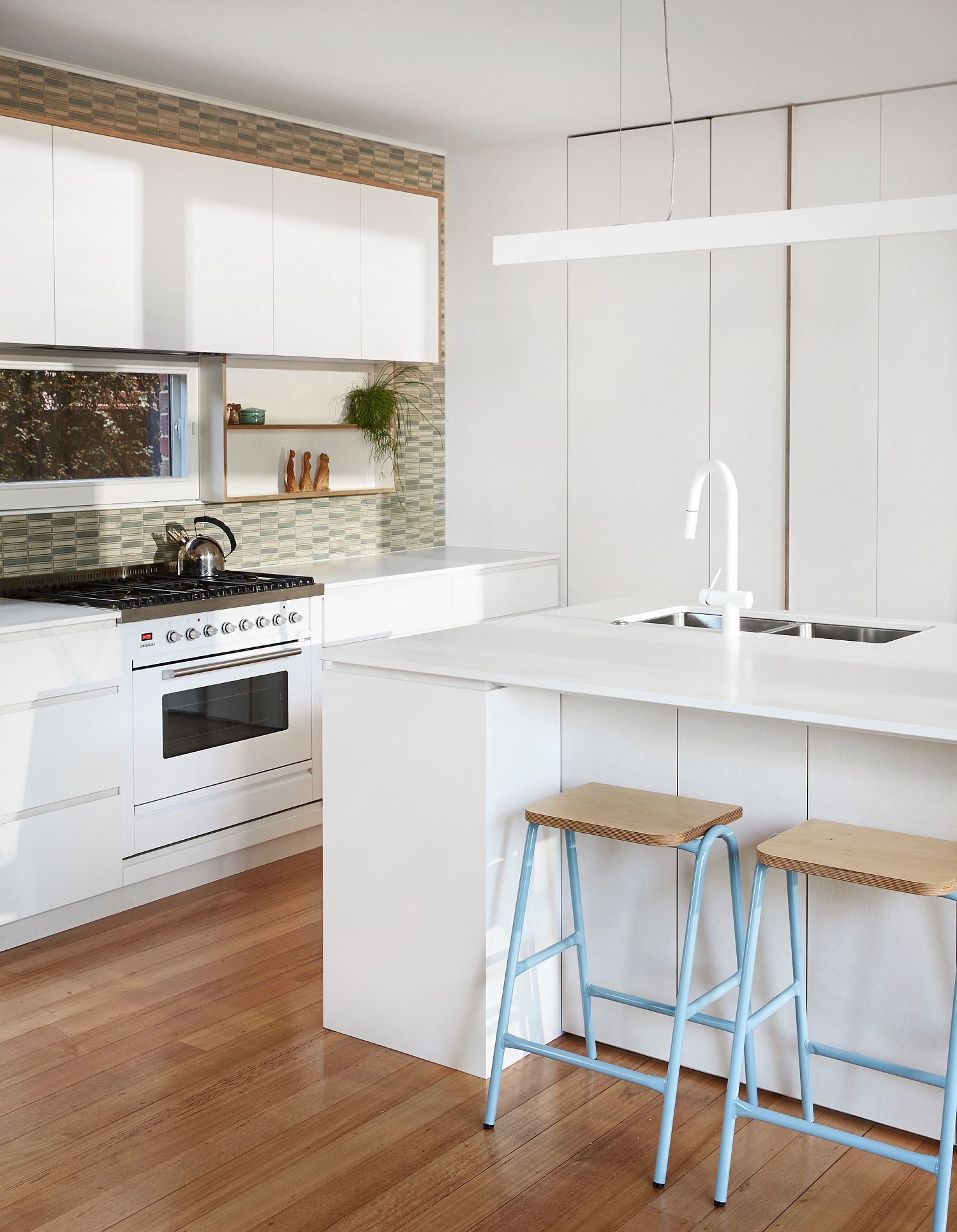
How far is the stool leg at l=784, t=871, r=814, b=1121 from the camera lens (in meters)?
2.57

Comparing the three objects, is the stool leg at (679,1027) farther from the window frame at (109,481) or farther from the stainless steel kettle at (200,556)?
the window frame at (109,481)

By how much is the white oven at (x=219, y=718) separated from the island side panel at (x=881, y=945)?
7.05ft

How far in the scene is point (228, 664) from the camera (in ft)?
13.7

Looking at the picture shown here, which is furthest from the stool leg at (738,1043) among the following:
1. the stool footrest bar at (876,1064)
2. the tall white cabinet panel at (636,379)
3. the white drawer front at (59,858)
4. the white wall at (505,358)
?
the white wall at (505,358)

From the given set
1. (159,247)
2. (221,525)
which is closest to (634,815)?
(221,525)

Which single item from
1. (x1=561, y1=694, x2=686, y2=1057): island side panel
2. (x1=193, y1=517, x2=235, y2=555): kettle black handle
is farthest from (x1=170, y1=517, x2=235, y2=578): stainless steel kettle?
(x1=561, y1=694, x2=686, y2=1057): island side panel

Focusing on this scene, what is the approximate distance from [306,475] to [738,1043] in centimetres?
355

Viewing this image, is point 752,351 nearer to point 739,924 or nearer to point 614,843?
point 614,843

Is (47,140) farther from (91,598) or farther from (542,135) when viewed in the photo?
(542,135)

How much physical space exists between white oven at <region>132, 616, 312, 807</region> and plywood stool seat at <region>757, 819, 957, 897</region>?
222cm

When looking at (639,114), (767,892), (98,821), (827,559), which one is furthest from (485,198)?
(767,892)

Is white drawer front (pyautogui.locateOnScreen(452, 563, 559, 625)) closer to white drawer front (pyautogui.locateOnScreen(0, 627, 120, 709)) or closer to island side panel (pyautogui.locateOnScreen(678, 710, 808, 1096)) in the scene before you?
white drawer front (pyautogui.locateOnScreen(0, 627, 120, 709))

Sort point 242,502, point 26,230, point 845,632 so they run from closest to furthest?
point 845,632 < point 26,230 < point 242,502

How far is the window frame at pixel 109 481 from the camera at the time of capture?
418 cm
